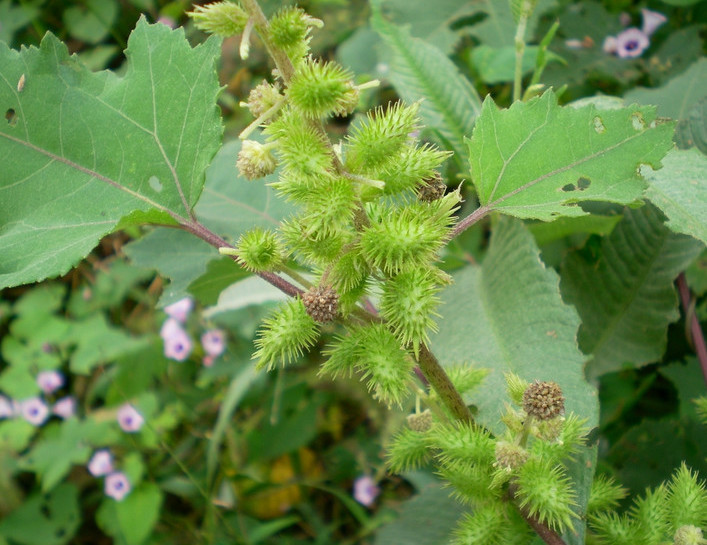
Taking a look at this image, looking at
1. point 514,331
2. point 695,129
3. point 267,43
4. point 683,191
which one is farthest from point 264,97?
point 695,129

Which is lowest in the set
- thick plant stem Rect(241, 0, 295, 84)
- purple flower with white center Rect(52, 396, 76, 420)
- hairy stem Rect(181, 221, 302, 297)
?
purple flower with white center Rect(52, 396, 76, 420)

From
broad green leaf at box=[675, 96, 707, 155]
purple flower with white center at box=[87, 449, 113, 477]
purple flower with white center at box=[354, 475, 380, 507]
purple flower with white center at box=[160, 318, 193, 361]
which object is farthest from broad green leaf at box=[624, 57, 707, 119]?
purple flower with white center at box=[87, 449, 113, 477]

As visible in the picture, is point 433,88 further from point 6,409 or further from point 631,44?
point 6,409

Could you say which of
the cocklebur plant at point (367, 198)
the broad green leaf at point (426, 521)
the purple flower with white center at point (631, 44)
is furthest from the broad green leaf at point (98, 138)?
the purple flower with white center at point (631, 44)

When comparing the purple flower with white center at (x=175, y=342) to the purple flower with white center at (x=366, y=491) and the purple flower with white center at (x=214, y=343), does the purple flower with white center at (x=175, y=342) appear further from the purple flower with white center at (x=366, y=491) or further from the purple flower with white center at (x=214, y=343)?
the purple flower with white center at (x=366, y=491)

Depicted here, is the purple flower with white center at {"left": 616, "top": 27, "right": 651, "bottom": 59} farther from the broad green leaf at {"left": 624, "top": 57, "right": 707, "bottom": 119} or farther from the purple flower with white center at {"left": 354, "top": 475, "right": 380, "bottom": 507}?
the purple flower with white center at {"left": 354, "top": 475, "right": 380, "bottom": 507}

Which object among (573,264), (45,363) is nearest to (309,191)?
(573,264)
